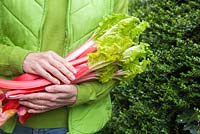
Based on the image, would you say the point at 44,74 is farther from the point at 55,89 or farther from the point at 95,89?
the point at 95,89

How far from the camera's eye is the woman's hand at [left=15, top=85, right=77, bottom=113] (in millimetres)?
2510

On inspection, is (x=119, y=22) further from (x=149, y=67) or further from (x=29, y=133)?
(x=149, y=67)

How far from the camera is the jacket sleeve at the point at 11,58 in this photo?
2564mm

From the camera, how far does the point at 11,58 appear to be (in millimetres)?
2592

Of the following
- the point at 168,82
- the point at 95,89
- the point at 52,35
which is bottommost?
the point at 168,82

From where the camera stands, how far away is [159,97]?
390 centimetres

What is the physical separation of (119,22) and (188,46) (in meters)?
1.38

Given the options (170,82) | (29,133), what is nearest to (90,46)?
(29,133)

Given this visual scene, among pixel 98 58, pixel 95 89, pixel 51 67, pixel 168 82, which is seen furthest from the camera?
pixel 168 82

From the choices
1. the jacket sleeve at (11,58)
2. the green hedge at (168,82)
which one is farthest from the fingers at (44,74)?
the green hedge at (168,82)

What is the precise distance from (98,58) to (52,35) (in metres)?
0.27

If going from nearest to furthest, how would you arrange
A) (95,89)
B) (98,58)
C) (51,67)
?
1. (51,67)
2. (98,58)
3. (95,89)

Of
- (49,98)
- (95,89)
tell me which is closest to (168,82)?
(95,89)

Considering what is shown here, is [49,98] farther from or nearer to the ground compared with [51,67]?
nearer to the ground
